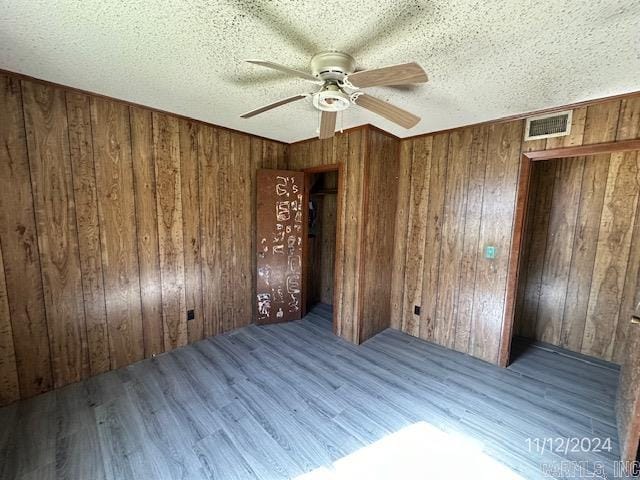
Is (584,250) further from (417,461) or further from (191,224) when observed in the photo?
(191,224)

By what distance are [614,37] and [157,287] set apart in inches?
143

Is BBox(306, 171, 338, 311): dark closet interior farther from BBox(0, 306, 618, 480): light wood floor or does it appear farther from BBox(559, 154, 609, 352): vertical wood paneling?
BBox(559, 154, 609, 352): vertical wood paneling

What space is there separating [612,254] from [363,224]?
8.19 ft

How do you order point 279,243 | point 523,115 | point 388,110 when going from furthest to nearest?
1. point 279,243
2. point 523,115
3. point 388,110

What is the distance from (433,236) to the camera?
2.93m

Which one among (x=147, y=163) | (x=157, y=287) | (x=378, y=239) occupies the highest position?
(x=147, y=163)

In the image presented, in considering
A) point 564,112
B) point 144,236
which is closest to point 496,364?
point 564,112

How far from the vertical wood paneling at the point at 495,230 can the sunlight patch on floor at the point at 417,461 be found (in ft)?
3.93

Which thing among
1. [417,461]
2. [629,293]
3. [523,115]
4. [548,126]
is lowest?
[417,461]

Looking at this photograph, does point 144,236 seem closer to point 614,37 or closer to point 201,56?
point 201,56

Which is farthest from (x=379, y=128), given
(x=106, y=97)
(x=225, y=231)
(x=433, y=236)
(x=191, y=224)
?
(x=106, y=97)

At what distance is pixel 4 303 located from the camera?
6.05 feet

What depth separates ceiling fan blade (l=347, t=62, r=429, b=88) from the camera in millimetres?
1192

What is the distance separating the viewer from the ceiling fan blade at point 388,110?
157 centimetres
